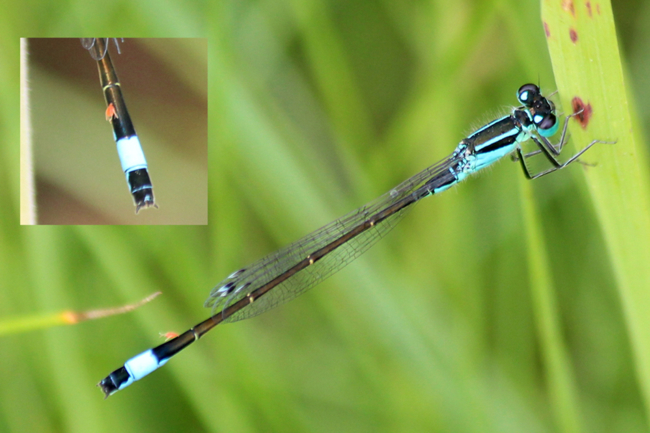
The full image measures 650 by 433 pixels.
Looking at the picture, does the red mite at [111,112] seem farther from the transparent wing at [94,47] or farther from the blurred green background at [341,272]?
the blurred green background at [341,272]

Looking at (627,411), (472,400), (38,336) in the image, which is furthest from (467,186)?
(38,336)

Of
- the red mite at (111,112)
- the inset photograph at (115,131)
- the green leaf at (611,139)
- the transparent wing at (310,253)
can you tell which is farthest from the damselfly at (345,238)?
the red mite at (111,112)

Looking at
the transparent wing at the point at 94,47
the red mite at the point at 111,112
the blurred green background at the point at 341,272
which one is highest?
the transparent wing at the point at 94,47

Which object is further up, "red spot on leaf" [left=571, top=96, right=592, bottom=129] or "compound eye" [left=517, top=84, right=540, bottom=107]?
"compound eye" [left=517, top=84, right=540, bottom=107]

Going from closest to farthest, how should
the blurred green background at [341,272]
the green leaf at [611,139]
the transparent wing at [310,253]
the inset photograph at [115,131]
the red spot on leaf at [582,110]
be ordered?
the green leaf at [611,139] < the red spot on leaf at [582,110] < the blurred green background at [341,272] < the transparent wing at [310,253] < the inset photograph at [115,131]

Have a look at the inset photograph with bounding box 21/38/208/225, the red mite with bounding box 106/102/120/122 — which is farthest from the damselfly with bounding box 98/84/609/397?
the red mite with bounding box 106/102/120/122

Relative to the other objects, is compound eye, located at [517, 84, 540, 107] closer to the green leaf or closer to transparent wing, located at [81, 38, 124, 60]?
the green leaf

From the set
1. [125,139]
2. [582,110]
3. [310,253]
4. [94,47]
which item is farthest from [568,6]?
[94,47]
